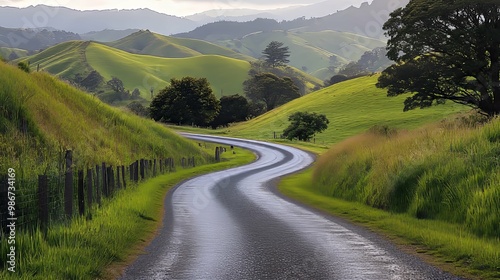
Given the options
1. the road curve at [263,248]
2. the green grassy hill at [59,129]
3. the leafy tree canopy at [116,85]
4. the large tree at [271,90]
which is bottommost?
the road curve at [263,248]

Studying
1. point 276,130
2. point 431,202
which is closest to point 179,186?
point 431,202

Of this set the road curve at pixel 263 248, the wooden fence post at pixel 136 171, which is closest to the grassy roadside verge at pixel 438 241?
the road curve at pixel 263 248

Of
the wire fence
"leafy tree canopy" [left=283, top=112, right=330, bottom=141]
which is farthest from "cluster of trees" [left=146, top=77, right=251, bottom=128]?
the wire fence

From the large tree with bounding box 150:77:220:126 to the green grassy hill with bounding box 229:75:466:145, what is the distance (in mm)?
8053

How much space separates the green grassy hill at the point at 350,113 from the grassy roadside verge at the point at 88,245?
6706 centimetres

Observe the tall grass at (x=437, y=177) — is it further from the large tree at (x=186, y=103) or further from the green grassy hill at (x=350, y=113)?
the large tree at (x=186, y=103)

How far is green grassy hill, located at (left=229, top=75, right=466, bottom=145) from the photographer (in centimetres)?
8274

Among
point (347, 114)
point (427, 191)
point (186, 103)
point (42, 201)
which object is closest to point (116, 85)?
point (186, 103)

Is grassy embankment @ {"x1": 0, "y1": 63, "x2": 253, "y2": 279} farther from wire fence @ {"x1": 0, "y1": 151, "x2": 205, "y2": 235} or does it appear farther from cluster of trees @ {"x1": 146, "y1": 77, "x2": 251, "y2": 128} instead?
cluster of trees @ {"x1": 146, "y1": 77, "x2": 251, "y2": 128}

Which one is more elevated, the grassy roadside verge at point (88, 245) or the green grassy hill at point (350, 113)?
the green grassy hill at point (350, 113)

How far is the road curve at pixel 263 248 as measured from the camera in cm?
909

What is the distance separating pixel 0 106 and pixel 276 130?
76.2 meters

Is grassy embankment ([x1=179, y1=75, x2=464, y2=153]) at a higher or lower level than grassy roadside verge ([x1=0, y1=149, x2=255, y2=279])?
higher

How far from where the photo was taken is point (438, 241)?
37.2 feet
